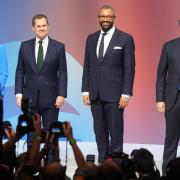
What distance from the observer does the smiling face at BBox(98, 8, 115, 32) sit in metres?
6.36

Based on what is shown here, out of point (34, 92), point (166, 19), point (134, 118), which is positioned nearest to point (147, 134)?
point (134, 118)

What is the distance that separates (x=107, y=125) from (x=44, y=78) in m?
0.75

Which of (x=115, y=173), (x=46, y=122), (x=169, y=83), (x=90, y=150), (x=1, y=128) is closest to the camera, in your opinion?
(x=115, y=173)

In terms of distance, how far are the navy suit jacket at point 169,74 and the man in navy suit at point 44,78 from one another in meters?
0.98

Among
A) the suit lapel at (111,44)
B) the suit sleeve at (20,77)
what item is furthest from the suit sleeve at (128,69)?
the suit sleeve at (20,77)

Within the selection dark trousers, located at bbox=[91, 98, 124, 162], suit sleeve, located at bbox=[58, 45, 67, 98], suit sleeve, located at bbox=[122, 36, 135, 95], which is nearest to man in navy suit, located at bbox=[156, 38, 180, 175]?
suit sleeve, located at bbox=[122, 36, 135, 95]

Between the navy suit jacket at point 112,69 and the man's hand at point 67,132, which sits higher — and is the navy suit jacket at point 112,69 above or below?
above

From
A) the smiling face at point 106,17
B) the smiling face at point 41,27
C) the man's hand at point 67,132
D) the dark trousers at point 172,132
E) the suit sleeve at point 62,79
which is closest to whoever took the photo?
the man's hand at point 67,132

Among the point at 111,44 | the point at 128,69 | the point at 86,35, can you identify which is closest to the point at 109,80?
the point at 128,69

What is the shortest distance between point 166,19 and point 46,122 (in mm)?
2031

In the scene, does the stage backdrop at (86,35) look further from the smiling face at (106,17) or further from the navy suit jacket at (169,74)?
the navy suit jacket at (169,74)

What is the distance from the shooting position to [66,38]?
8.09m

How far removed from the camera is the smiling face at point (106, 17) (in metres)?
6.36

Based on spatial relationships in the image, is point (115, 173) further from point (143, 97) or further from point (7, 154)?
point (143, 97)
